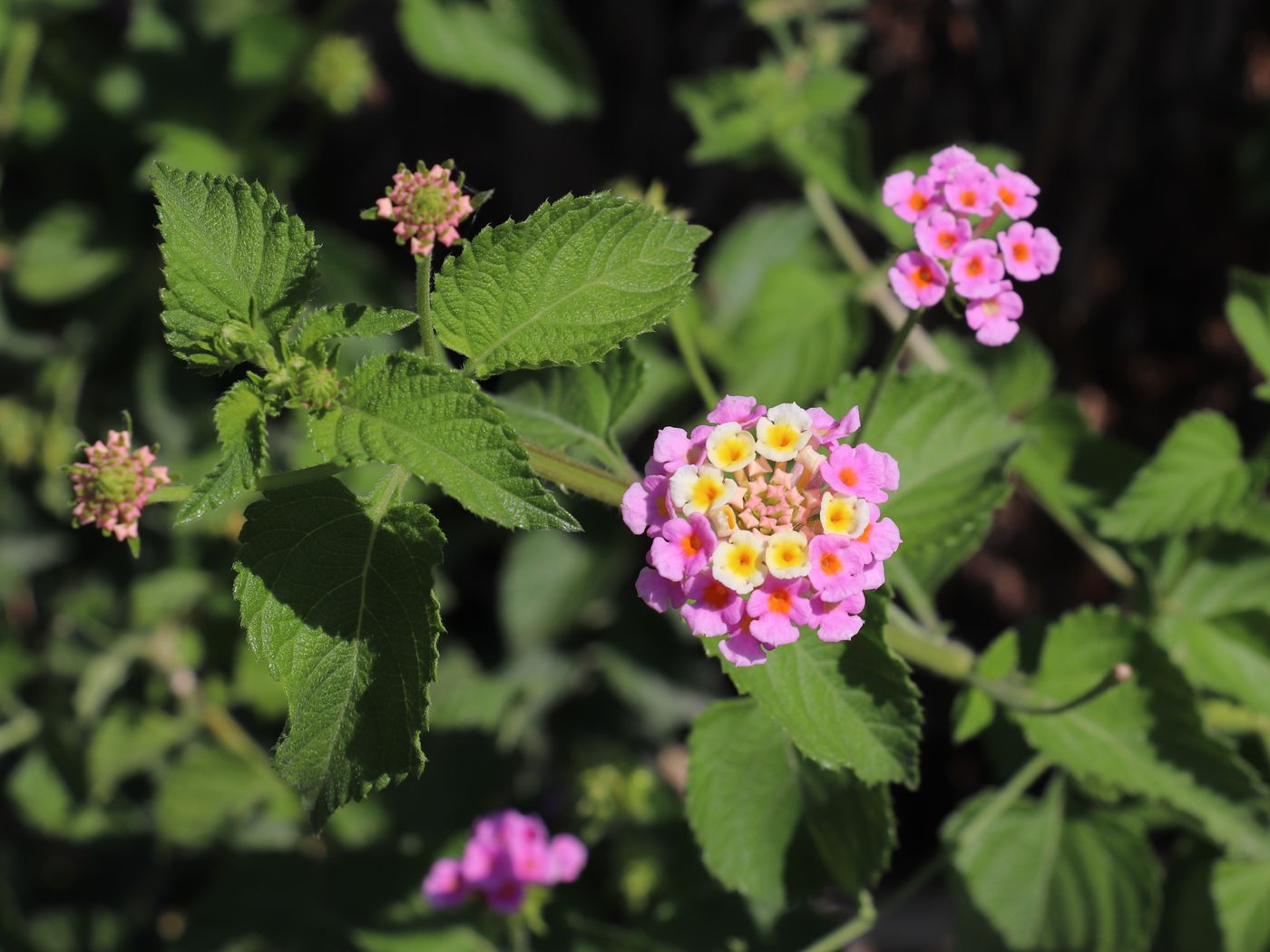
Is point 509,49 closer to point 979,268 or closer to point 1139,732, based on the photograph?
point 979,268

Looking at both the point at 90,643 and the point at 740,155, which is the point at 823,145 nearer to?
the point at 740,155

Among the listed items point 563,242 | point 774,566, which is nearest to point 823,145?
A: point 563,242

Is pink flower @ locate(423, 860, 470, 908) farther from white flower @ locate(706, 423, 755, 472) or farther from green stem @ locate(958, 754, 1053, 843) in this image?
white flower @ locate(706, 423, 755, 472)

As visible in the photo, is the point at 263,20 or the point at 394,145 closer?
the point at 263,20

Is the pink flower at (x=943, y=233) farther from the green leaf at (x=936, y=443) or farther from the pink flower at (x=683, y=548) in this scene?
the pink flower at (x=683, y=548)

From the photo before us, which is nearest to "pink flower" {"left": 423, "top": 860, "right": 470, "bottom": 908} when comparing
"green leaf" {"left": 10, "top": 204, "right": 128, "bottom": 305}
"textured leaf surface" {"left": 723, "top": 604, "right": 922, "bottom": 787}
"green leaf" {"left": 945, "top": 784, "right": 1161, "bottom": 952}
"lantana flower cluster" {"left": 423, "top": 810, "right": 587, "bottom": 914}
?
"lantana flower cluster" {"left": 423, "top": 810, "right": 587, "bottom": 914}

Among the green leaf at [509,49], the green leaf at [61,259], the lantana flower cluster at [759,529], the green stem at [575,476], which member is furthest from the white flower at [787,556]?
the green leaf at [61,259]

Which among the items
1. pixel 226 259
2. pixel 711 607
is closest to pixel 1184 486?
pixel 711 607
